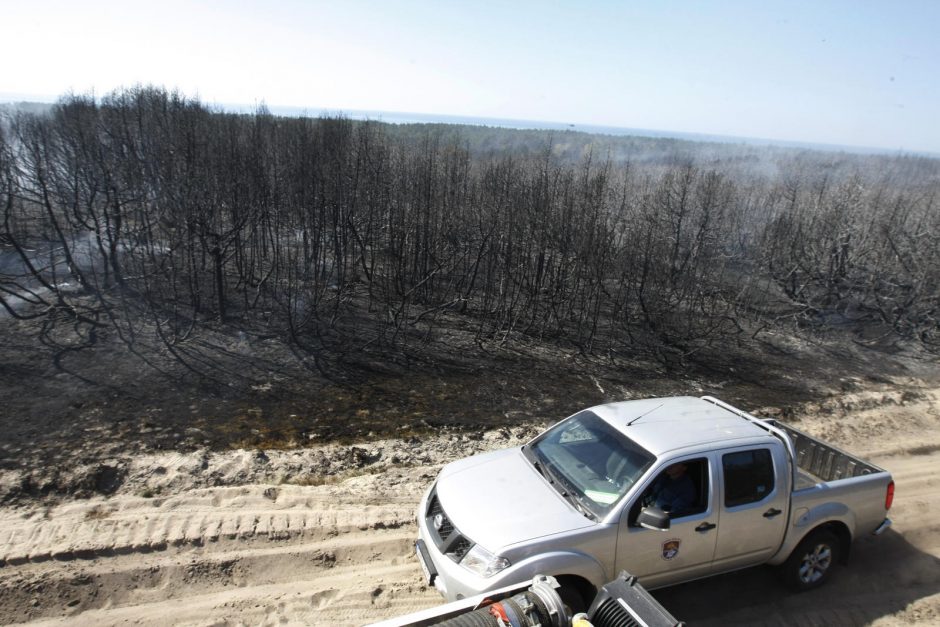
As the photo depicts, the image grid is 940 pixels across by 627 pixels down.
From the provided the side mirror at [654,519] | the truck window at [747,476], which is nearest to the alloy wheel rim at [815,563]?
the truck window at [747,476]

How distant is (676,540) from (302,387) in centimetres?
653

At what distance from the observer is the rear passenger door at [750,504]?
446cm

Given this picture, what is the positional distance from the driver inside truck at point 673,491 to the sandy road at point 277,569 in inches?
39.1

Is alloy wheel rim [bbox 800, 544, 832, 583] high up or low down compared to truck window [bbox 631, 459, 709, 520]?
down

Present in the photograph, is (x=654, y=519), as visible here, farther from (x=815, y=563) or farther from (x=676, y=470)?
(x=815, y=563)

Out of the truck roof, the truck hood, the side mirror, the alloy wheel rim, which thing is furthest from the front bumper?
the alloy wheel rim

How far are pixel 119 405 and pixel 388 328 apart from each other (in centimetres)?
530

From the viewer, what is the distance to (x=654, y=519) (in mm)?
4023

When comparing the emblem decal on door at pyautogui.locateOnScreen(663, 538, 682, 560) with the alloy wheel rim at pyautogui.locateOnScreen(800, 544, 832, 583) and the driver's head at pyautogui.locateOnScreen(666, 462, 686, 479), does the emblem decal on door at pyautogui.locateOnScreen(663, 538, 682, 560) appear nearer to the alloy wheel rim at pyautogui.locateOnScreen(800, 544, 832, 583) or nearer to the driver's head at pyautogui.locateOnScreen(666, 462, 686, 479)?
the driver's head at pyautogui.locateOnScreen(666, 462, 686, 479)

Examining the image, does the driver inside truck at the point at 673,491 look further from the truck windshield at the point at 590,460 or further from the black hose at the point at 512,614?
the black hose at the point at 512,614

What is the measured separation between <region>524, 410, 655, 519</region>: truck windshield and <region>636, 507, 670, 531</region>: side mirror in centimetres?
22

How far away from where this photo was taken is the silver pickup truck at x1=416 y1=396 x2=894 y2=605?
13.1 feet

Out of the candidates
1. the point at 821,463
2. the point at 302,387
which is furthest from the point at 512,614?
the point at 302,387

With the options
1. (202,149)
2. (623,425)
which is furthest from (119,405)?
(202,149)
